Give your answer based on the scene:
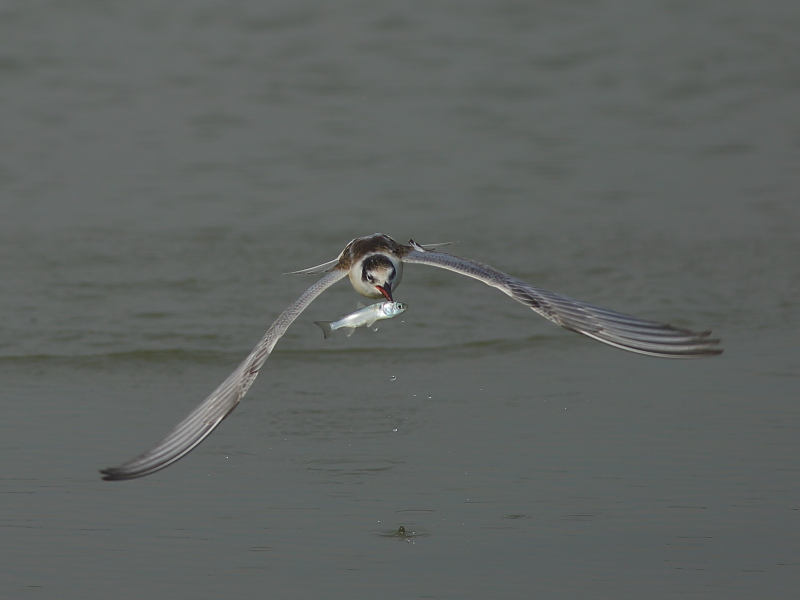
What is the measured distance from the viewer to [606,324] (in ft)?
21.6

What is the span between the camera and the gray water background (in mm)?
6383

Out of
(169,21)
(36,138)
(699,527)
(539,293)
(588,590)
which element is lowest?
(588,590)

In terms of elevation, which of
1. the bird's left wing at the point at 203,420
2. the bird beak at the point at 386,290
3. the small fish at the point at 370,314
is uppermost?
the bird beak at the point at 386,290

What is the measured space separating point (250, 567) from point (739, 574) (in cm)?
200

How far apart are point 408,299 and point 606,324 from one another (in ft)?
13.4

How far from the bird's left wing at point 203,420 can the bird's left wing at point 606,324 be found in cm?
95

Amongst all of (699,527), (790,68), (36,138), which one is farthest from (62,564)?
(790,68)

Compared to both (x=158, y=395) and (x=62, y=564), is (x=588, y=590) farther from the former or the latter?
(x=158, y=395)

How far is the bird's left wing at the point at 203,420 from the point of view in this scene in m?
6.16

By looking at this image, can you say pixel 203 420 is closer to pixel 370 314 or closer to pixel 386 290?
pixel 370 314

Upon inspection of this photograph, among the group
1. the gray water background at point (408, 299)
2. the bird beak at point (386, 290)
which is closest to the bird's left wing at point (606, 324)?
the bird beak at point (386, 290)

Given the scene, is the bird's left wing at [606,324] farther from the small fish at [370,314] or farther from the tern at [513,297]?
the small fish at [370,314]

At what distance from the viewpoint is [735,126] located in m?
15.0

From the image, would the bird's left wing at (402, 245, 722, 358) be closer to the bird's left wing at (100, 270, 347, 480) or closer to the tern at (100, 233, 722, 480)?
the tern at (100, 233, 722, 480)
